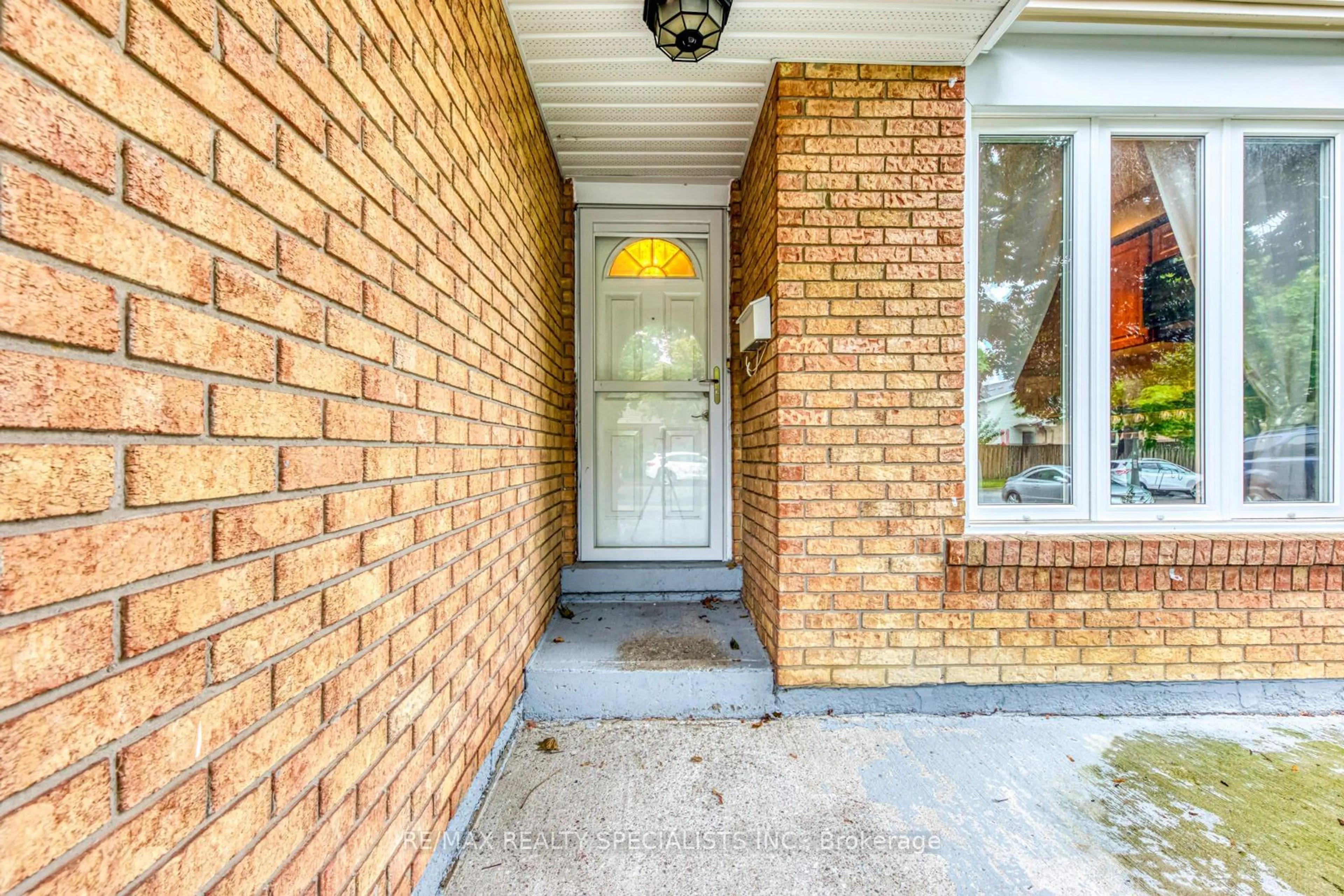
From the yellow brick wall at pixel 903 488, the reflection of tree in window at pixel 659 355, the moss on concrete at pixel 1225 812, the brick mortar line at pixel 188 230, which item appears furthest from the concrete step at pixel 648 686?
→ the reflection of tree in window at pixel 659 355

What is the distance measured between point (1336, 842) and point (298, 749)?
2902mm

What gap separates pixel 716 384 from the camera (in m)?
3.30

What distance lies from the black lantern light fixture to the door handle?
5.62 feet

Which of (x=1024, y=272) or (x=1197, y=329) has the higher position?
(x=1024, y=272)

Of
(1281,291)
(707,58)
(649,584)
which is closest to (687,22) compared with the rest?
(707,58)

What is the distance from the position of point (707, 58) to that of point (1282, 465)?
3306mm

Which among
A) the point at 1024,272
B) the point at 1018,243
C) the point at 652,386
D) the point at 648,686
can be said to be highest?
the point at 1018,243

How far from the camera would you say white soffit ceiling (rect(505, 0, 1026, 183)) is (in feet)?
6.41

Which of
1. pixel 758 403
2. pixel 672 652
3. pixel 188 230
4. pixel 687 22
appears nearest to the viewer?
pixel 188 230

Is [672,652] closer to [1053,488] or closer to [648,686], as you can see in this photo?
[648,686]

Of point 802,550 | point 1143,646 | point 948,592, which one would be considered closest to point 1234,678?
point 1143,646

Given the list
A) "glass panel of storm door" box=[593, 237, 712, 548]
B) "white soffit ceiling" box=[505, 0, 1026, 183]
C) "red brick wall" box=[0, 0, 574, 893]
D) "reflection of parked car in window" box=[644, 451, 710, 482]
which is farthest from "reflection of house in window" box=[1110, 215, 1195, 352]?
"red brick wall" box=[0, 0, 574, 893]

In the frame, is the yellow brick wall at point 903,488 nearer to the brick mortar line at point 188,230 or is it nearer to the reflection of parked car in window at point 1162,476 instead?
the reflection of parked car in window at point 1162,476

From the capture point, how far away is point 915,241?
2.21 metres
